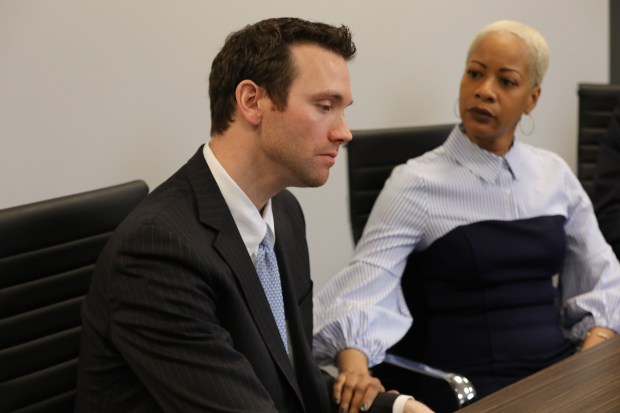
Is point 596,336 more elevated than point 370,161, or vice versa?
point 370,161

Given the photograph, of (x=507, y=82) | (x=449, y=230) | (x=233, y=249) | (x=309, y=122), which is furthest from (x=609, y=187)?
(x=233, y=249)

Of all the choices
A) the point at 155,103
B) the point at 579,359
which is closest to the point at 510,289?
the point at 579,359

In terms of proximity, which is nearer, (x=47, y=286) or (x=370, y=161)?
(x=47, y=286)

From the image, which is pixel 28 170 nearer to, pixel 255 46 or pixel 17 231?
pixel 17 231

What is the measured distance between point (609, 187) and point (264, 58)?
1654mm

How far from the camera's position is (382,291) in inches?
88.8

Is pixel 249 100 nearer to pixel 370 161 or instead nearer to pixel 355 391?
pixel 355 391

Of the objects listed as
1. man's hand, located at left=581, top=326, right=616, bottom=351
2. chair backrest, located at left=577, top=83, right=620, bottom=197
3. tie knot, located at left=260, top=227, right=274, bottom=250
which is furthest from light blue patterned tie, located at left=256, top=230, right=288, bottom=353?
chair backrest, located at left=577, top=83, right=620, bottom=197

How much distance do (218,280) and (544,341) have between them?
124cm

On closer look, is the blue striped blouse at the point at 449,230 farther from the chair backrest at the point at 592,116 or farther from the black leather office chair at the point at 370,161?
the chair backrest at the point at 592,116

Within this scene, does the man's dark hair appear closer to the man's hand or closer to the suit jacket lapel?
the suit jacket lapel

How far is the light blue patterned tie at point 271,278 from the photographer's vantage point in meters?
1.59

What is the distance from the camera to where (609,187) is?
2822mm

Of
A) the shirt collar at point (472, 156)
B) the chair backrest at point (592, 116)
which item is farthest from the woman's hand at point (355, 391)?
the chair backrest at point (592, 116)
